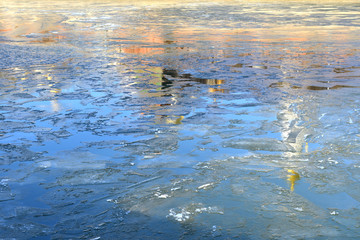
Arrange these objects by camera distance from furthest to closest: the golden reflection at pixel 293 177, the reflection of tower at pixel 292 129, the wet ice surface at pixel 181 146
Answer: the reflection of tower at pixel 292 129 < the golden reflection at pixel 293 177 < the wet ice surface at pixel 181 146

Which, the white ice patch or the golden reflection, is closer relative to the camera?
the white ice patch

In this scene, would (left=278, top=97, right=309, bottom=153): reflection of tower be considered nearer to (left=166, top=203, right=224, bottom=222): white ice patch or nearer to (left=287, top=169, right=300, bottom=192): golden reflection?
(left=287, top=169, right=300, bottom=192): golden reflection

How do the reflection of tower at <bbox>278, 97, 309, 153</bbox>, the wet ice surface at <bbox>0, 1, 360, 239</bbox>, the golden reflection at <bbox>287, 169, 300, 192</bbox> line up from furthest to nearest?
the reflection of tower at <bbox>278, 97, 309, 153</bbox>
the golden reflection at <bbox>287, 169, 300, 192</bbox>
the wet ice surface at <bbox>0, 1, 360, 239</bbox>

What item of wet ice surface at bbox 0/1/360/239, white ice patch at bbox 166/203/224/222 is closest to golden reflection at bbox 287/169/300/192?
wet ice surface at bbox 0/1/360/239

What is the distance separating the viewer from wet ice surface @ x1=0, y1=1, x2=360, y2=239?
12.1 feet

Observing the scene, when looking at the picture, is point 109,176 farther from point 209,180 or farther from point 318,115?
point 318,115

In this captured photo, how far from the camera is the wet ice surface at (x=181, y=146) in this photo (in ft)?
12.1

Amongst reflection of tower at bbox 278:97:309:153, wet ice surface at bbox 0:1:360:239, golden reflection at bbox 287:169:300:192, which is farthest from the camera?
reflection of tower at bbox 278:97:309:153

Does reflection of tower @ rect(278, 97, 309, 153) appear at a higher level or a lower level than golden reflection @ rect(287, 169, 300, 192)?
lower

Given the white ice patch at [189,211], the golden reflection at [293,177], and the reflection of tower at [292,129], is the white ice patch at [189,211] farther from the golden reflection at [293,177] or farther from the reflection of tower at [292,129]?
the reflection of tower at [292,129]

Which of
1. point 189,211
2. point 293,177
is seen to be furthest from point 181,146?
point 189,211

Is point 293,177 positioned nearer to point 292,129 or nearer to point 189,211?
point 189,211

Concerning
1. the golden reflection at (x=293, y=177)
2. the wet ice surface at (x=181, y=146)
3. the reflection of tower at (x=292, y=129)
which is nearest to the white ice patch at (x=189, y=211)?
the wet ice surface at (x=181, y=146)

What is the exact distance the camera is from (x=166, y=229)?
354 centimetres
